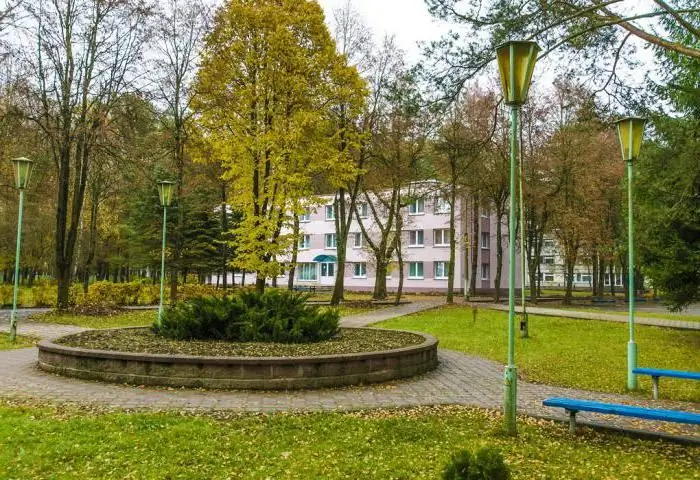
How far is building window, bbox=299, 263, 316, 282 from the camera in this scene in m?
58.5

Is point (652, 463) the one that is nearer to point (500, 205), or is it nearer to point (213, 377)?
point (213, 377)

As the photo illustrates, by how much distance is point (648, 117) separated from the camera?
11.2 metres

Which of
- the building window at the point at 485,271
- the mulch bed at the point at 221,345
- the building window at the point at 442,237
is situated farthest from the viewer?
the building window at the point at 485,271

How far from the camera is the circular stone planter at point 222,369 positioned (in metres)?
8.92

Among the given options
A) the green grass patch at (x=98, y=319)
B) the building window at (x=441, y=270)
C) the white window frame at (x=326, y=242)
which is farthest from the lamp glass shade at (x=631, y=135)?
the white window frame at (x=326, y=242)

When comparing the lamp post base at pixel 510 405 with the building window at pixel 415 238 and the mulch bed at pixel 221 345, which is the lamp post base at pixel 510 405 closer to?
the mulch bed at pixel 221 345

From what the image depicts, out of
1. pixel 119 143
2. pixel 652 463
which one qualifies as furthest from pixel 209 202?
pixel 652 463

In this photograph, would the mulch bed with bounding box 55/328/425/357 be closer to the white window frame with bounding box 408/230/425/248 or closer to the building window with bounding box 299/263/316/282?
the white window frame with bounding box 408/230/425/248

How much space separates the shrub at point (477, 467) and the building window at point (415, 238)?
47.6 meters

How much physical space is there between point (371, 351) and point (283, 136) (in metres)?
13.3

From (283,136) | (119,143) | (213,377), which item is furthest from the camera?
(119,143)

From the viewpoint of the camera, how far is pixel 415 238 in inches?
2035

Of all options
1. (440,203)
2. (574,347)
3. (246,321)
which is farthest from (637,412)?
(440,203)

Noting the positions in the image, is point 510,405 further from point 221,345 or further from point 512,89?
point 221,345
